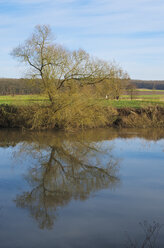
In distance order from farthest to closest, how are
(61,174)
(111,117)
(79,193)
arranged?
(111,117) → (61,174) → (79,193)

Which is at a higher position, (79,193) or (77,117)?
(77,117)

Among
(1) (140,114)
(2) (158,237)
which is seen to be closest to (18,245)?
(2) (158,237)

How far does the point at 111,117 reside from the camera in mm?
22875

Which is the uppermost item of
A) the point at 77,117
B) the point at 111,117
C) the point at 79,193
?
the point at 77,117

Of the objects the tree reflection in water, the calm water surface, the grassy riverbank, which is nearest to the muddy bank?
the grassy riverbank

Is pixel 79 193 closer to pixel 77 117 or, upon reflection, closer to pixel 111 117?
pixel 77 117

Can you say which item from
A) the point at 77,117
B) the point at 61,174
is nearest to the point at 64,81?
the point at 77,117

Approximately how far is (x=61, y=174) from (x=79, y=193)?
6.80 feet

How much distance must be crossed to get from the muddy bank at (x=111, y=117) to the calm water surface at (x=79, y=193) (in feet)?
15.8

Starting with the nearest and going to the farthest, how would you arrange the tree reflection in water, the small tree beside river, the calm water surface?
the calm water surface → the tree reflection in water → the small tree beside river

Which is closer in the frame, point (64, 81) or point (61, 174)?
point (61, 174)

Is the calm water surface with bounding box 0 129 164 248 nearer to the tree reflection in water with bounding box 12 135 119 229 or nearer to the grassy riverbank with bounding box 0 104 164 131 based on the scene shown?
the tree reflection in water with bounding box 12 135 119 229

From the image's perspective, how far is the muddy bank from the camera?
20812mm

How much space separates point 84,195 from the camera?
8.56 m
